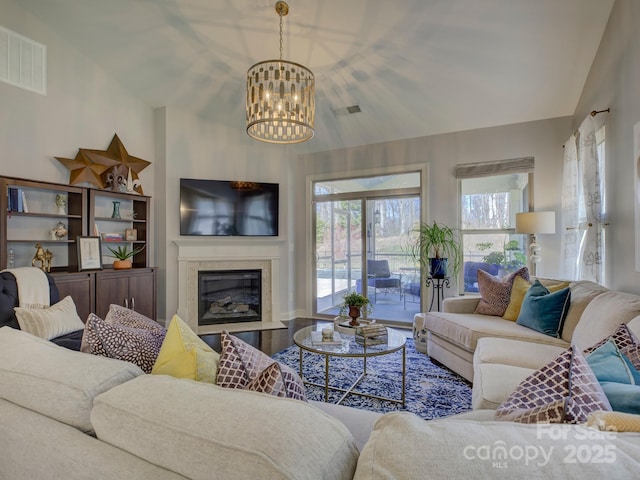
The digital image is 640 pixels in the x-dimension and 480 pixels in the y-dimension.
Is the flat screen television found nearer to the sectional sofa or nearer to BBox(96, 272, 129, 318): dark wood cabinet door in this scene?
BBox(96, 272, 129, 318): dark wood cabinet door

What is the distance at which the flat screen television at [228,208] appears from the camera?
4.60 meters

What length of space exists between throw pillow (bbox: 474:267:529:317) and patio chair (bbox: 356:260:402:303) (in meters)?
1.66

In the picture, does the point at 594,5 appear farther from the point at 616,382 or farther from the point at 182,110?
the point at 182,110

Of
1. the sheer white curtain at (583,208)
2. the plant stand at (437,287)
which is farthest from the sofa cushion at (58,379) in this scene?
the plant stand at (437,287)

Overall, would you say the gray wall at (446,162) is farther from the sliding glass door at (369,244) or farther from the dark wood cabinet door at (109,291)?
the dark wood cabinet door at (109,291)

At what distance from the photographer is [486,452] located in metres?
A: 0.53

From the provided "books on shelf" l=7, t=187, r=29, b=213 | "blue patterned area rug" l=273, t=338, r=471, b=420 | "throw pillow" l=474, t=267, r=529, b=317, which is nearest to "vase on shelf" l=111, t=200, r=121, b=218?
"books on shelf" l=7, t=187, r=29, b=213

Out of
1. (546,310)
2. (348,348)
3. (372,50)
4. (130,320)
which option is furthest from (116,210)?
(546,310)

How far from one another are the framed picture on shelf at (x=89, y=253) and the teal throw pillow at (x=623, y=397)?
4.31 m

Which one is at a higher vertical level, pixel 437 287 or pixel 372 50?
pixel 372 50

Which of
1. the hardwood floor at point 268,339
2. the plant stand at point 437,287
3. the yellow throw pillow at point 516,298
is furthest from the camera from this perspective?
the plant stand at point 437,287

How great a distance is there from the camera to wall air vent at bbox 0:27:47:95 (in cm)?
325

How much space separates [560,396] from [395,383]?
2.19m

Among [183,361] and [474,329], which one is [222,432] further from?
[474,329]
